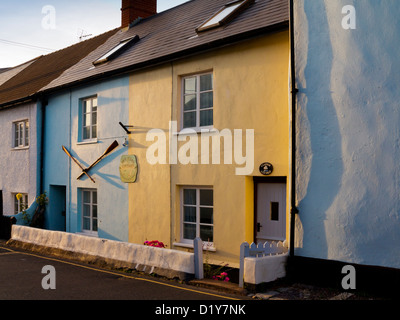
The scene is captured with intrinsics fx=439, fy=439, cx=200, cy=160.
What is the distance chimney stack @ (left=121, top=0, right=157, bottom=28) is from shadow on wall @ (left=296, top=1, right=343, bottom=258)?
11.2 metres

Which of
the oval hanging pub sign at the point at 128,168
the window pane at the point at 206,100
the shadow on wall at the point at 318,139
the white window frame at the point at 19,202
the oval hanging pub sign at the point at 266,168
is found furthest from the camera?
the white window frame at the point at 19,202

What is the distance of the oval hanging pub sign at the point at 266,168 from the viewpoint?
10.1 meters

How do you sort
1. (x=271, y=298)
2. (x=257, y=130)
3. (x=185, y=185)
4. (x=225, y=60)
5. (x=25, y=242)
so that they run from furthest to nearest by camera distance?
(x=25, y=242) < (x=185, y=185) < (x=225, y=60) < (x=257, y=130) < (x=271, y=298)

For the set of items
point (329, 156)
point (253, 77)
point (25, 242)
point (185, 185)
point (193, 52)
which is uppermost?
point (193, 52)

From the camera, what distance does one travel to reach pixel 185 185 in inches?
477

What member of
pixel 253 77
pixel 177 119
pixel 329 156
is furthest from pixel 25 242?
pixel 329 156

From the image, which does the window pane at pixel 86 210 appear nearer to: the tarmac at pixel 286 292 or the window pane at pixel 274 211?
the window pane at pixel 274 211

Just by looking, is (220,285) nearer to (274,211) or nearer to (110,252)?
(274,211)

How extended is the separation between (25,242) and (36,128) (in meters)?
5.21

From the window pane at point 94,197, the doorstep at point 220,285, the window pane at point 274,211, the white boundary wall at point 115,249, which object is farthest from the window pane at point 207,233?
the window pane at point 94,197

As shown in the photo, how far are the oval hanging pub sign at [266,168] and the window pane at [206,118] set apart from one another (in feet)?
6.95

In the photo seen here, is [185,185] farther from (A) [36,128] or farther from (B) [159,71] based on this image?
(A) [36,128]

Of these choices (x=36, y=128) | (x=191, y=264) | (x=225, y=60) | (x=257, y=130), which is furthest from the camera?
(x=36, y=128)

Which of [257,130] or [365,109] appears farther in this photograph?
[257,130]
